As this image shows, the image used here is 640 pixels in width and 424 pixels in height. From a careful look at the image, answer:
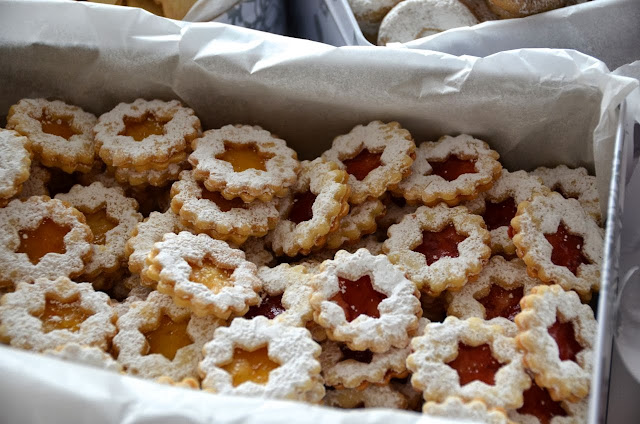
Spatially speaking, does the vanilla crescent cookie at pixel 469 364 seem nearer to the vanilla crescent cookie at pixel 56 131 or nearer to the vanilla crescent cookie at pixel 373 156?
the vanilla crescent cookie at pixel 373 156

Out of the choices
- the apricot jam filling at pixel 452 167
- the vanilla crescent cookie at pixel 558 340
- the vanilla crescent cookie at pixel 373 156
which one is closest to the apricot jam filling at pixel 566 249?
the vanilla crescent cookie at pixel 558 340

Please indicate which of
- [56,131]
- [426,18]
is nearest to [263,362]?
[56,131]

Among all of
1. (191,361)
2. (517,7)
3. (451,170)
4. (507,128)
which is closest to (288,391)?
(191,361)

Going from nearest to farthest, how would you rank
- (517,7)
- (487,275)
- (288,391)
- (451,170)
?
(288,391) → (487,275) → (451,170) → (517,7)

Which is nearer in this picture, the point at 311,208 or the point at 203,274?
the point at 203,274

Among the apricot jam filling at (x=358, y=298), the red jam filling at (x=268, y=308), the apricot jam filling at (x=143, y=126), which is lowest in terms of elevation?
the red jam filling at (x=268, y=308)

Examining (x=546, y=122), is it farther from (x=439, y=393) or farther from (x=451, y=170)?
(x=439, y=393)

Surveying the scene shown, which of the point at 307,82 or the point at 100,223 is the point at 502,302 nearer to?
the point at 307,82
